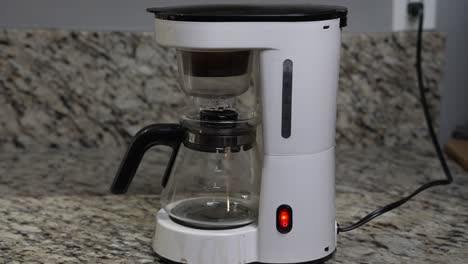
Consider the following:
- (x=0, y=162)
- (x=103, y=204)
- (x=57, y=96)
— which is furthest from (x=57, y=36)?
(x=103, y=204)

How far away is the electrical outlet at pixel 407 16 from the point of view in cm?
140

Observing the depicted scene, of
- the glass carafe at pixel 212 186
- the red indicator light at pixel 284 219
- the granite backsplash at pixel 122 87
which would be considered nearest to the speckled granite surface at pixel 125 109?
the granite backsplash at pixel 122 87

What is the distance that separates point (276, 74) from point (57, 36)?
0.63 m

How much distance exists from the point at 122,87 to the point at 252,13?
0.58 meters

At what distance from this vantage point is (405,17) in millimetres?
1405

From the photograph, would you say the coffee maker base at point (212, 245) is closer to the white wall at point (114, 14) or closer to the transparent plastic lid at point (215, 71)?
the transparent plastic lid at point (215, 71)

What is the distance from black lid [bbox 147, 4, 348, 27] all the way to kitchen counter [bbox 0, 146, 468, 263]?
1.00ft

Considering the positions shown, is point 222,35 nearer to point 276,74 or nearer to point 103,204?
point 276,74

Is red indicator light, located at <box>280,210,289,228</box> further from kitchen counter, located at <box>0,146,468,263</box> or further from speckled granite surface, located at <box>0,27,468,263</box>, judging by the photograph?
speckled granite surface, located at <box>0,27,468,263</box>

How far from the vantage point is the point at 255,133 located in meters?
0.96

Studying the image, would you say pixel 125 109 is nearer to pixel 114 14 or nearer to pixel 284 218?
pixel 114 14

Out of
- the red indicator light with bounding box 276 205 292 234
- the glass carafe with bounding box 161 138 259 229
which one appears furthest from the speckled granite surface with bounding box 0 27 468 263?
the red indicator light with bounding box 276 205 292 234

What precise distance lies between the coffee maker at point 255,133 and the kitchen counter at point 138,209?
0.08 m

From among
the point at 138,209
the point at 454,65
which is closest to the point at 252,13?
the point at 138,209
